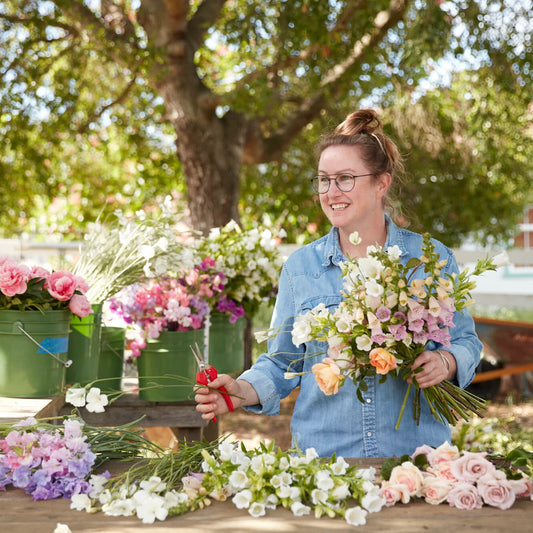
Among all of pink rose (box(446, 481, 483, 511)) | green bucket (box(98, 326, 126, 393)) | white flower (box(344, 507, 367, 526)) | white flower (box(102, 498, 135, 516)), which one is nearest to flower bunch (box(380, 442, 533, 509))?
pink rose (box(446, 481, 483, 511))

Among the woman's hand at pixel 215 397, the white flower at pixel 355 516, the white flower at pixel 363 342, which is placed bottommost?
the white flower at pixel 355 516

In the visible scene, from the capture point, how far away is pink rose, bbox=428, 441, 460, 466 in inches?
58.1

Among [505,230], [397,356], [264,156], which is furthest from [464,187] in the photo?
[397,356]

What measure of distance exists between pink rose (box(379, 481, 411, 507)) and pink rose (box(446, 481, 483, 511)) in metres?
0.09

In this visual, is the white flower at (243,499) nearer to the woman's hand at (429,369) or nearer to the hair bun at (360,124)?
the woman's hand at (429,369)

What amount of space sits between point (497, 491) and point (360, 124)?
3.91ft

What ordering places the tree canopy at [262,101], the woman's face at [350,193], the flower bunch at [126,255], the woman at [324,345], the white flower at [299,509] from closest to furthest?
the white flower at [299,509]
the woman at [324,345]
the woman's face at [350,193]
the flower bunch at [126,255]
the tree canopy at [262,101]

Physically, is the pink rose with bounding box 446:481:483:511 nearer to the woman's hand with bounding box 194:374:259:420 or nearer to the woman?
the woman

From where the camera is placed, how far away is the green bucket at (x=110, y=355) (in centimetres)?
281

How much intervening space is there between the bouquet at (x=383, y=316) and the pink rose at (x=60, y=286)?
100 centimetres

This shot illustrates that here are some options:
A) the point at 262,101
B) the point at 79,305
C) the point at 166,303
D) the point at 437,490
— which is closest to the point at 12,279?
the point at 79,305

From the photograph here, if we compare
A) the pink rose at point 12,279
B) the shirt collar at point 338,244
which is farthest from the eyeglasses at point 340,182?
the pink rose at point 12,279

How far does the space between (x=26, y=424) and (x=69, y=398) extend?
137 millimetres

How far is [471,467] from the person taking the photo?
1420 mm
